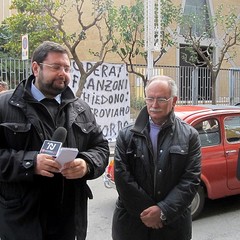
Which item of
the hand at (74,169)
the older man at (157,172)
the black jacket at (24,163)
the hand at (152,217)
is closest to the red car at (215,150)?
the older man at (157,172)

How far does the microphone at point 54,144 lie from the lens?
86.2 inches

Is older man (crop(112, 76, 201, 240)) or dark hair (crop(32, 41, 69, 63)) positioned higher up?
dark hair (crop(32, 41, 69, 63))

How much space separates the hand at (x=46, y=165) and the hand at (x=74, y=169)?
5cm

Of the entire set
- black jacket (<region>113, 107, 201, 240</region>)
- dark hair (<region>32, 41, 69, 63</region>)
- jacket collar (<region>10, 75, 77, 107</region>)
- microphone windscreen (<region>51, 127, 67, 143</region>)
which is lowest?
black jacket (<region>113, 107, 201, 240</region>)

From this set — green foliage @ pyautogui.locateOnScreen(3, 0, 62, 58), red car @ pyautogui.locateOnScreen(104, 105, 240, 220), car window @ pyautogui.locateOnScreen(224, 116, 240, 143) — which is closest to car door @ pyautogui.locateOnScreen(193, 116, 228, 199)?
red car @ pyautogui.locateOnScreen(104, 105, 240, 220)

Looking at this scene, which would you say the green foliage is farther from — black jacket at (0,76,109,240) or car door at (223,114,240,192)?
black jacket at (0,76,109,240)

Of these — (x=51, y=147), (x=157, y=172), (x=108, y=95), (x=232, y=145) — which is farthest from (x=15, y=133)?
(x=108, y=95)

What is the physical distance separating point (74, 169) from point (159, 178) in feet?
2.52

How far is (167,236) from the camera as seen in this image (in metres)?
2.90

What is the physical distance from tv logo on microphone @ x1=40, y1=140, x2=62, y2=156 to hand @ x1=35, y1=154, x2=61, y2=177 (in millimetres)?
25

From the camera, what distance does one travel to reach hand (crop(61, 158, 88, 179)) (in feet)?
7.50

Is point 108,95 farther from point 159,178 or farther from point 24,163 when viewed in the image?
point 24,163

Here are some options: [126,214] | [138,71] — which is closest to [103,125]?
[138,71]

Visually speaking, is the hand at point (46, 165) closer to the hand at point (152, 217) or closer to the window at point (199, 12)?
the hand at point (152, 217)
